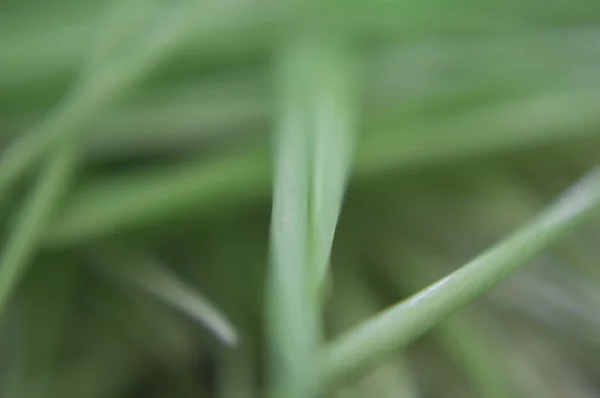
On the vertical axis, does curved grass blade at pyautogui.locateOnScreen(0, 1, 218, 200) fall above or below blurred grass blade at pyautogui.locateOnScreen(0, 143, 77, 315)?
above

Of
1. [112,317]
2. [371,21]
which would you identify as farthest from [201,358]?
[371,21]

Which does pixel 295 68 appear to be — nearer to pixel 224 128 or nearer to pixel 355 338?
pixel 224 128

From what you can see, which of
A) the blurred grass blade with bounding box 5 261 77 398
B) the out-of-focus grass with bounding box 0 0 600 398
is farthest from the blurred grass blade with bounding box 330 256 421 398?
the blurred grass blade with bounding box 5 261 77 398

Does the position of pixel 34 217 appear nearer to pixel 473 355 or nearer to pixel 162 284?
pixel 162 284

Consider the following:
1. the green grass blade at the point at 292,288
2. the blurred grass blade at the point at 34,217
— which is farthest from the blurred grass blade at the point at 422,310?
the blurred grass blade at the point at 34,217

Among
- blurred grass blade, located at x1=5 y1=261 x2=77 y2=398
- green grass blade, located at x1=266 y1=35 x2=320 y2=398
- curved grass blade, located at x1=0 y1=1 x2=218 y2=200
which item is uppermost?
curved grass blade, located at x1=0 y1=1 x2=218 y2=200

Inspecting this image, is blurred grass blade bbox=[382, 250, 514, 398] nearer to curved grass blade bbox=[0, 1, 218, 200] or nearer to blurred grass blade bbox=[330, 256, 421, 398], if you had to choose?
blurred grass blade bbox=[330, 256, 421, 398]

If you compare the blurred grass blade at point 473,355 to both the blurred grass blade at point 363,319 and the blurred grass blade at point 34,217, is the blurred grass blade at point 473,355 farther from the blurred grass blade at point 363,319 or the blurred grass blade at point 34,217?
the blurred grass blade at point 34,217

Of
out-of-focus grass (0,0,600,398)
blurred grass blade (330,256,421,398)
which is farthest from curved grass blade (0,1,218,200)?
blurred grass blade (330,256,421,398)
